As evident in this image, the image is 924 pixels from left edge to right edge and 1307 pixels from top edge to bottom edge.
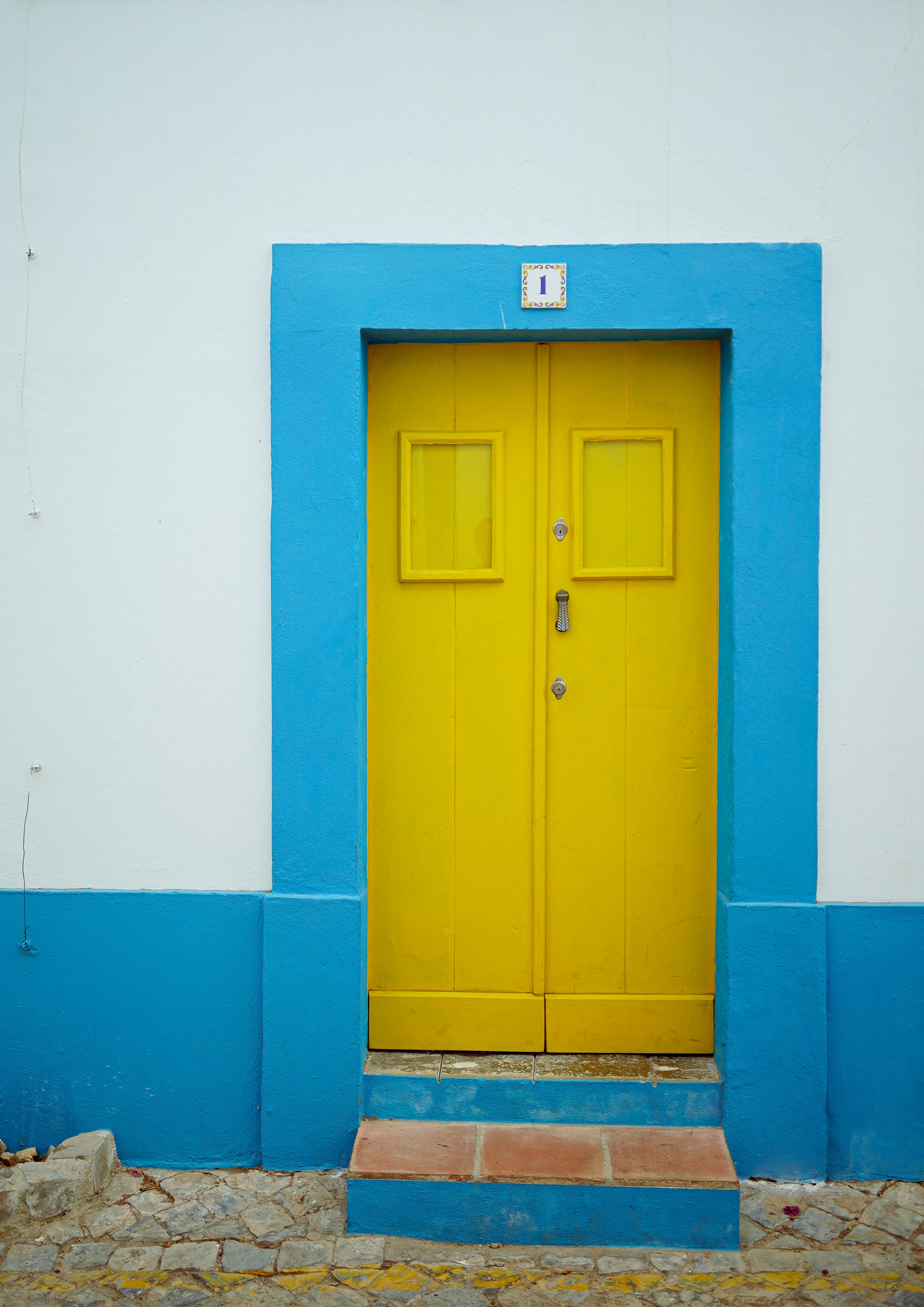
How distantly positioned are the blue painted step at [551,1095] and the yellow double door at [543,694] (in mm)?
150

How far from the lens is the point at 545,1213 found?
282cm

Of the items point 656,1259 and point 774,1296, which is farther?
point 656,1259

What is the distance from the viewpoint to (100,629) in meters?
3.21

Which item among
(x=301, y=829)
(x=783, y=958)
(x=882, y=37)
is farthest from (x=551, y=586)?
(x=882, y=37)

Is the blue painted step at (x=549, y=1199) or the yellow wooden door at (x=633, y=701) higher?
the yellow wooden door at (x=633, y=701)

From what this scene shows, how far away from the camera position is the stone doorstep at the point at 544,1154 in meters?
2.84

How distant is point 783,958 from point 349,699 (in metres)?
1.60

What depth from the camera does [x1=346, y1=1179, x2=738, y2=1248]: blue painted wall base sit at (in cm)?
280

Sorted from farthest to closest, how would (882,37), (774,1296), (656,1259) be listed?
(882,37)
(656,1259)
(774,1296)

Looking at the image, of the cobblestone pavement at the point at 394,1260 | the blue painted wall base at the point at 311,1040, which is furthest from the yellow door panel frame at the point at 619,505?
the cobblestone pavement at the point at 394,1260

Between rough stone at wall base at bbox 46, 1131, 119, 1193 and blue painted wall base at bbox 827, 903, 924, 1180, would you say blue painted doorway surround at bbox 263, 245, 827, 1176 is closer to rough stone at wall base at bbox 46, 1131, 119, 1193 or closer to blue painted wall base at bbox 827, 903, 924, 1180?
blue painted wall base at bbox 827, 903, 924, 1180

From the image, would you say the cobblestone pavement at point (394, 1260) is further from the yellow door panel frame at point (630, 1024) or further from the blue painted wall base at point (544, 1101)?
the yellow door panel frame at point (630, 1024)

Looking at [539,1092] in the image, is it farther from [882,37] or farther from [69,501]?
[882,37]

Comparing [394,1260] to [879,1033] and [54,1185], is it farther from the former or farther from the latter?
[879,1033]
